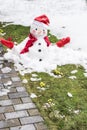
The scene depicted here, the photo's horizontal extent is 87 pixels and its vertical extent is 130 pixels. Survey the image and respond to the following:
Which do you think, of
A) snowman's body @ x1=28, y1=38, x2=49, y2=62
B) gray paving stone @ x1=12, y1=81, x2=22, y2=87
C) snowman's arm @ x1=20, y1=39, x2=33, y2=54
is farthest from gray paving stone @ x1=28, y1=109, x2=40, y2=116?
snowman's arm @ x1=20, y1=39, x2=33, y2=54

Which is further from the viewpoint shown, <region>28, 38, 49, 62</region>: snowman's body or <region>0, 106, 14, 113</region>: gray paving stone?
<region>28, 38, 49, 62</region>: snowman's body

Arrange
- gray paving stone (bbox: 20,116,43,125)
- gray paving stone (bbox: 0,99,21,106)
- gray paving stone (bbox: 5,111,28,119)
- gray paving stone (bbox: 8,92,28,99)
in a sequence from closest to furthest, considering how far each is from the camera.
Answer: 1. gray paving stone (bbox: 20,116,43,125)
2. gray paving stone (bbox: 5,111,28,119)
3. gray paving stone (bbox: 0,99,21,106)
4. gray paving stone (bbox: 8,92,28,99)

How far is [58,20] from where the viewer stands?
1142cm

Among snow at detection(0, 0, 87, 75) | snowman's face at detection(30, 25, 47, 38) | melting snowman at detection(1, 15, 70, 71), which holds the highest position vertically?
snowman's face at detection(30, 25, 47, 38)

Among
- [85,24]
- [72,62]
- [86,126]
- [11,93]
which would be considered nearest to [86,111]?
[86,126]

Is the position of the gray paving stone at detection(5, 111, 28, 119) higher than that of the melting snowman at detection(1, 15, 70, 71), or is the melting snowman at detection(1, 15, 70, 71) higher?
the melting snowman at detection(1, 15, 70, 71)

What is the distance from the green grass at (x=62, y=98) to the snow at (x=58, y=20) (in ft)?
1.07

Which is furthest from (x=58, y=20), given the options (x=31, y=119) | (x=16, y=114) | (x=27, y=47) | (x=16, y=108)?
(x=31, y=119)

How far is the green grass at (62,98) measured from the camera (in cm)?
594

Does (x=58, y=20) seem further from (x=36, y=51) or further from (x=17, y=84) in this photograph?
(x=17, y=84)

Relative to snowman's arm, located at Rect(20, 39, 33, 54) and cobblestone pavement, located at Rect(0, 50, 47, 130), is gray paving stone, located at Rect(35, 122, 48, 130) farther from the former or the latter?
snowman's arm, located at Rect(20, 39, 33, 54)

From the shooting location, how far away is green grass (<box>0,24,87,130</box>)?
5.94 meters

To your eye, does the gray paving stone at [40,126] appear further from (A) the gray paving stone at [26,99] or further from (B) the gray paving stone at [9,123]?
(A) the gray paving stone at [26,99]

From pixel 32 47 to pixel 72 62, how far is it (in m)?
0.97
